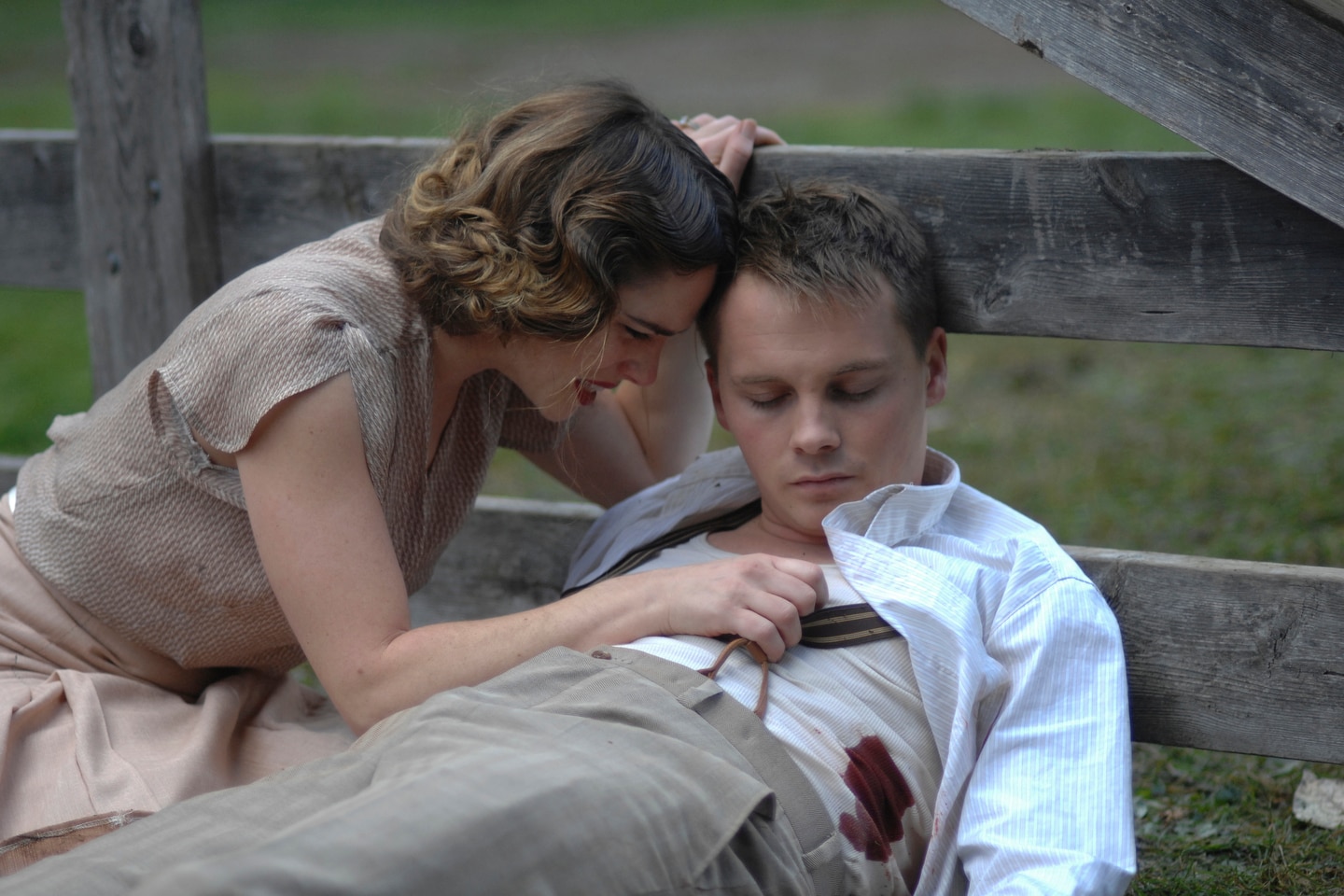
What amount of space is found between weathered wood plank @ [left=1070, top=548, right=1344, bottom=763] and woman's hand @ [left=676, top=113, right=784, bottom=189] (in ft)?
3.04

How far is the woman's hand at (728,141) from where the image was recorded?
2.50 meters

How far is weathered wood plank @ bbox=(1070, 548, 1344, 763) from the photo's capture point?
2.19 meters

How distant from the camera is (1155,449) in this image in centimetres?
476

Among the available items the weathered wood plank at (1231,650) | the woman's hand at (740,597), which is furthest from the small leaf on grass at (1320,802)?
the woman's hand at (740,597)

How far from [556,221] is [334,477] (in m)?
0.52

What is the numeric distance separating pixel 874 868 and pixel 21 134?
259 cm

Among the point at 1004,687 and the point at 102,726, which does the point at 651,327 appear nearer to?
the point at 1004,687

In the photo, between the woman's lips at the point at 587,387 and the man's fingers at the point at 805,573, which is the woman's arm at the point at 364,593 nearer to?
the man's fingers at the point at 805,573

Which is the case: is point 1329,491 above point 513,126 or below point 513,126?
below

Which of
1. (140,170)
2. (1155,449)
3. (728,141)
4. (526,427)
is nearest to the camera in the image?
(728,141)

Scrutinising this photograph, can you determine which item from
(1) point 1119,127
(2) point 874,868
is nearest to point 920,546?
(2) point 874,868

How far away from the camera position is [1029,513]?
13.8 ft

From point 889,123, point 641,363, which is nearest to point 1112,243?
point 641,363

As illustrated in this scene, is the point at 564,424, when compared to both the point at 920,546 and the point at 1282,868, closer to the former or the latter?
the point at 920,546
